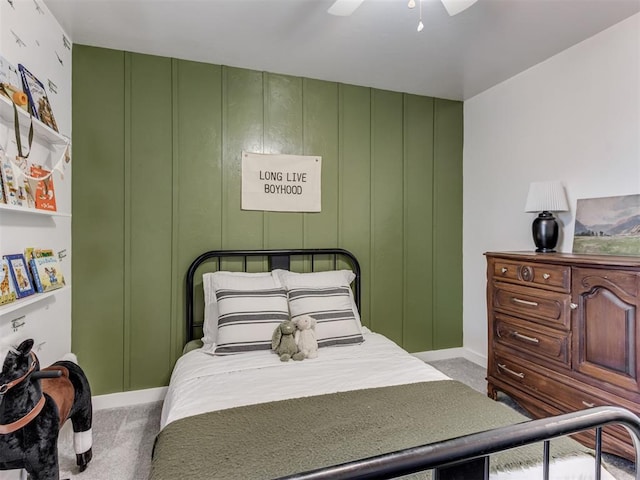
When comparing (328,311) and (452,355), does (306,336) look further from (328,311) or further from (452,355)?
(452,355)

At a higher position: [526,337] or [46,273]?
[46,273]

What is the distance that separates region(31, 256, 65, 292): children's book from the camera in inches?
68.9

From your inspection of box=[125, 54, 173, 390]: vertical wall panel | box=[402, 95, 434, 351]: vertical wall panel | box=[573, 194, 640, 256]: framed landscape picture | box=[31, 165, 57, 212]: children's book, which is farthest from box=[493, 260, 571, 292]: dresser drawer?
box=[31, 165, 57, 212]: children's book

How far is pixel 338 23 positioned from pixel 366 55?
464 mm

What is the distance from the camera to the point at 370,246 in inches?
123

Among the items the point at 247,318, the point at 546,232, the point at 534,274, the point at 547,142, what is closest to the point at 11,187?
the point at 247,318

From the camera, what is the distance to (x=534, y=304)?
216 centimetres

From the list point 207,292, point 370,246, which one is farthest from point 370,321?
point 207,292

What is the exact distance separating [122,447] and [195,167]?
1.91 metres

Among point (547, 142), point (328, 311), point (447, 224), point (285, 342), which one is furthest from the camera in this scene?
point (447, 224)

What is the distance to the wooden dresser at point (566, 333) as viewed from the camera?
5.56 ft

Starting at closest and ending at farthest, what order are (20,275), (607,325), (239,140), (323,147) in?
(20,275) → (607,325) → (239,140) → (323,147)

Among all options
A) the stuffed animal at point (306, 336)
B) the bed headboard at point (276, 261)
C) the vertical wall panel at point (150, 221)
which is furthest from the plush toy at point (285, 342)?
the vertical wall panel at point (150, 221)

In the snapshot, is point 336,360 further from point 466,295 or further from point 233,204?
point 466,295
